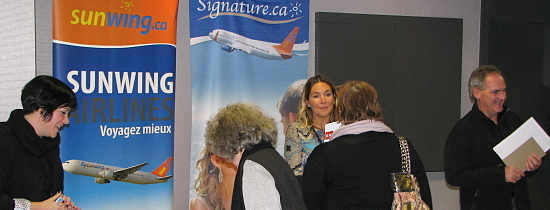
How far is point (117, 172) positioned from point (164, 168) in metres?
0.36

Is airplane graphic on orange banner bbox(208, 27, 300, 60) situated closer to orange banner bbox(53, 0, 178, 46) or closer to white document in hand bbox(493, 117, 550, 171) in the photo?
orange banner bbox(53, 0, 178, 46)

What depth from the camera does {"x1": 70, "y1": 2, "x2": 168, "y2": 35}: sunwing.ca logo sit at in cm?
344

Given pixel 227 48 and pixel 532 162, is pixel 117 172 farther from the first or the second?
pixel 532 162

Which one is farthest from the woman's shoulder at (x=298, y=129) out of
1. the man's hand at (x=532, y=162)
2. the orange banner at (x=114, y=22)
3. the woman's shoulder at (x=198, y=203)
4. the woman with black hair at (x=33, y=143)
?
the woman with black hair at (x=33, y=143)

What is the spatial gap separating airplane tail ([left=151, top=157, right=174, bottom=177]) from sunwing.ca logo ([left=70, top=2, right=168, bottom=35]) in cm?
101

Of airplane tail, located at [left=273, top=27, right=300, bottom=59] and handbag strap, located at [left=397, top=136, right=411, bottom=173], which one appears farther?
airplane tail, located at [left=273, top=27, right=300, bottom=59]

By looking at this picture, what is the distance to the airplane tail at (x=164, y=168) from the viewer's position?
3.85 meters

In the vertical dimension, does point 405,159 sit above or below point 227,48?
below

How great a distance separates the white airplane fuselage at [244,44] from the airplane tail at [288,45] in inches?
1.6

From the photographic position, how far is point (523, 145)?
2951 mm

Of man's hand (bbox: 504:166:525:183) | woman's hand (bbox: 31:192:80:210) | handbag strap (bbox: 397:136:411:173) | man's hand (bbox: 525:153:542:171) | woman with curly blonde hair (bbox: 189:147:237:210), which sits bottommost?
woman with curly blonde hair (bbox: 189:147:237:210)

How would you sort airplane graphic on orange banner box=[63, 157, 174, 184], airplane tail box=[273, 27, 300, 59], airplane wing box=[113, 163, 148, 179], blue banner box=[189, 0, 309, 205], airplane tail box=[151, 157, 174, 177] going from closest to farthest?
airplane graphic on orange banner box=[63, 157, 174, 184], airplane wing box=[113, 163, 148, 179], airplane tail box=[151, 157, 174, 177], blue banner box=[189, 0, 309, 205], airplane tail box=[273, 27, 300, 59]

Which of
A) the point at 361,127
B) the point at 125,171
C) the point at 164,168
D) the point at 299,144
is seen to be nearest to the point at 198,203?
the point at 164,168

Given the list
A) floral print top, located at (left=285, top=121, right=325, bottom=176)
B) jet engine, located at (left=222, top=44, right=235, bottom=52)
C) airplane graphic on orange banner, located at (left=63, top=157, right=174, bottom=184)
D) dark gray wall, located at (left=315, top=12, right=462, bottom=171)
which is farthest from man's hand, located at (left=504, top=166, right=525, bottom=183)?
airplane graphic on orange banner, located at (left=63, top=157, right=174, bottom=184)
